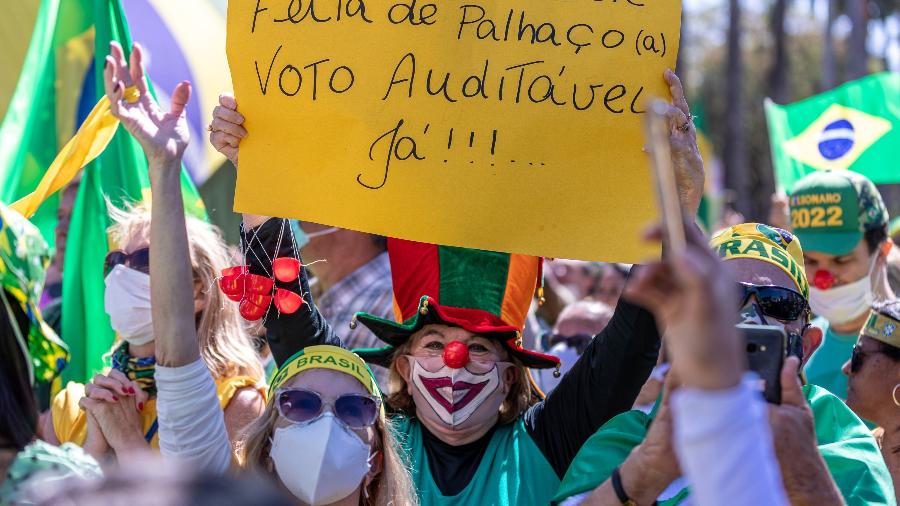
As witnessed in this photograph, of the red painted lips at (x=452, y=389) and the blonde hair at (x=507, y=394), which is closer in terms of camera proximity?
the red painted lips at (x=452, y=389)

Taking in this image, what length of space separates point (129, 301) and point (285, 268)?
1.99 feet

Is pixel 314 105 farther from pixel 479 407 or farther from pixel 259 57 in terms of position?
pixel 479 407

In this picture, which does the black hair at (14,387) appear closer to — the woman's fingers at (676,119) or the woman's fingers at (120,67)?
the woman's fingers at (120,67)

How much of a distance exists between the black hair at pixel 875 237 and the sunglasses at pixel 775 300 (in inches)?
87.7

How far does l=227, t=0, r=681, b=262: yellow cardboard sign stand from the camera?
10.6 ft

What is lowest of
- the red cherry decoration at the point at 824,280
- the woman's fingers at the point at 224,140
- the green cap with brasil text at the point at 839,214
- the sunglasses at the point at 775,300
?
the sunglasses at the point at 775,300

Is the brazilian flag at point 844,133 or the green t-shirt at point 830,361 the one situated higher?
the brazilian flag at point 844,133

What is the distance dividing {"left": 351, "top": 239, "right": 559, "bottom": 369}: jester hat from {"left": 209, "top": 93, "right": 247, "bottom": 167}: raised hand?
689 mm

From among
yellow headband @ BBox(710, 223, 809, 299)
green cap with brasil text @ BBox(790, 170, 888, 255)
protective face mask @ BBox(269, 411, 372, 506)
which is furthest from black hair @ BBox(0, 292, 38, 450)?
green cap with brasil text @ BBox(790, 170, 888, 255)

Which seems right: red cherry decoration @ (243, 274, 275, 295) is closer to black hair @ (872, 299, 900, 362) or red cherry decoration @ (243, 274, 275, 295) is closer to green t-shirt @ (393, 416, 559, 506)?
green t-shirt @ (393, 416, 559, 506)

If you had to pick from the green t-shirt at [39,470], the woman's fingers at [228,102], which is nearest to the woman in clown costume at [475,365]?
the woman's fingers at [228,102]

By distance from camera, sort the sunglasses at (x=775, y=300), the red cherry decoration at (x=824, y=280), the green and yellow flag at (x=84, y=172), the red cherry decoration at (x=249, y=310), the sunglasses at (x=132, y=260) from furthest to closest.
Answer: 1. the red cherry decoration at (x=824, y=280)
2. the green and yellow flag at (x=84, y=172)
3. the sunglasses at (x=132, y=260)
4. the red cherry decoration at (x=249, y=310)
5. the sunglasses at (x=775, y=300)

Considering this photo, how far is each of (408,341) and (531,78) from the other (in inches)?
36.8

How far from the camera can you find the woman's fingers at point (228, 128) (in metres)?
3.33
